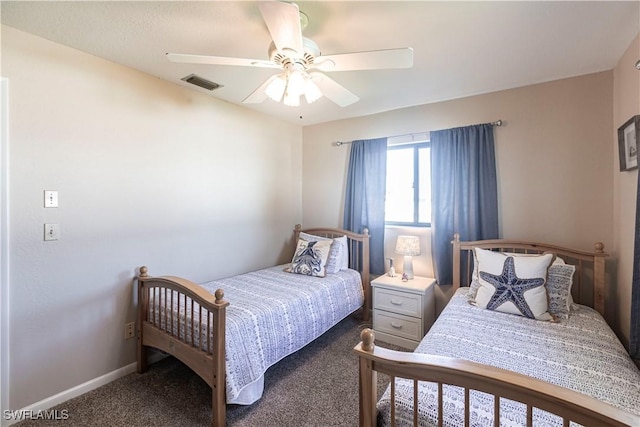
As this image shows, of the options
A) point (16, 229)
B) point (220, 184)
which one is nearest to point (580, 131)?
point (220, 184)

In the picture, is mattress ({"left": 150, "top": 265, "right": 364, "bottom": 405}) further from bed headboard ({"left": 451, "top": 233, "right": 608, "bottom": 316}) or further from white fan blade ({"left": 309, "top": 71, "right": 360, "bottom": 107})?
white fan blade ({"left": 309, "top": 71, "right": 360, "bottom": 107})

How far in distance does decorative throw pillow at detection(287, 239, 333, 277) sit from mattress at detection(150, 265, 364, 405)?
2.9 inches

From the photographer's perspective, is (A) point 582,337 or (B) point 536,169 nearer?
(A) point 582,337

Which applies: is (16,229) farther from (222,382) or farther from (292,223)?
(292,223)

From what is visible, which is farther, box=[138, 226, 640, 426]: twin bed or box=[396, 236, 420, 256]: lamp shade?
box=[396, 236, 420, 256]: lamp shade

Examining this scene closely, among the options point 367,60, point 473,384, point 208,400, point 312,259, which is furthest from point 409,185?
point 208,400

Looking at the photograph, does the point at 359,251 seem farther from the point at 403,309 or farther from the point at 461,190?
the point at 461,190

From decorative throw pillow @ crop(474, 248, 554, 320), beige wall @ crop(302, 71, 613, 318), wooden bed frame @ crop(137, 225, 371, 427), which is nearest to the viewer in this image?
wooden bed frame @ crop(137, 225, 371, 427)

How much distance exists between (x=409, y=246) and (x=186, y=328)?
2.08m

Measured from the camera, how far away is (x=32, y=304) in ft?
6.05

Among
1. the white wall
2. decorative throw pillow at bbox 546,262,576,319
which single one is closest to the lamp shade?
decorative throw pillow at bbox 546,262,576,319

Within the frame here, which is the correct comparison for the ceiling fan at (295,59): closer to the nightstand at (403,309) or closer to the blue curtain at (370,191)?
the blue curtain at (370,191)

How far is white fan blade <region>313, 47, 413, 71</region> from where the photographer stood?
1.41 metres

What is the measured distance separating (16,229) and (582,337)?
3.47 meters
